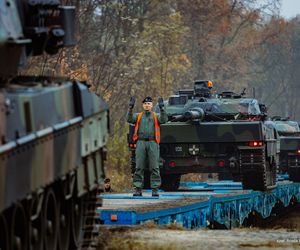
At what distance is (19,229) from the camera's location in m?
9.16

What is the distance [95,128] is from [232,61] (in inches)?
1778

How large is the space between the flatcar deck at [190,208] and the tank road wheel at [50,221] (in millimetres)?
2720

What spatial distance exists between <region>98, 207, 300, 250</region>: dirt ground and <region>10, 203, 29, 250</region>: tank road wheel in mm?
1940

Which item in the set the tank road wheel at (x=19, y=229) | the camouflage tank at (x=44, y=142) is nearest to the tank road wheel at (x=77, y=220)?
the camouflage tank at (x=44, y=142)

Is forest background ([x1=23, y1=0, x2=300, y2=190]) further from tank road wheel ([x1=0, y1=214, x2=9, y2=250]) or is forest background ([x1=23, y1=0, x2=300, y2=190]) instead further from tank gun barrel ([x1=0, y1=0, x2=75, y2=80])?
tank road wheel ([x1=0, y1=214, x2=9, y2=250])

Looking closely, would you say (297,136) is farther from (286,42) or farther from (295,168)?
(286,42)

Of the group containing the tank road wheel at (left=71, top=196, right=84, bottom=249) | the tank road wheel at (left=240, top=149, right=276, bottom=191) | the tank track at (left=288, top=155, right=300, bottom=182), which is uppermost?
the tank road wheel at (left=71, top=196, right=84, bottom=249)

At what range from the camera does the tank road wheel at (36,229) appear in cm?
932

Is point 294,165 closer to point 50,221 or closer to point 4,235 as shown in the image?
point 50,221

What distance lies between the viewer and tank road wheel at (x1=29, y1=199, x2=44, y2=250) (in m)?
9.32

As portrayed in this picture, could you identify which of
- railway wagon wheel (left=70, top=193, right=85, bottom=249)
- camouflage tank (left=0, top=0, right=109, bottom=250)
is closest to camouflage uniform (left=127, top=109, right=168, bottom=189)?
camouflage tank (left=0, top=0, right=109, bottom=250)

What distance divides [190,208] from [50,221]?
5.11 metres

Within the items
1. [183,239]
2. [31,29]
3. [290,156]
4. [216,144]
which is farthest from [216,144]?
[31,29]

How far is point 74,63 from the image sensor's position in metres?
27.7
